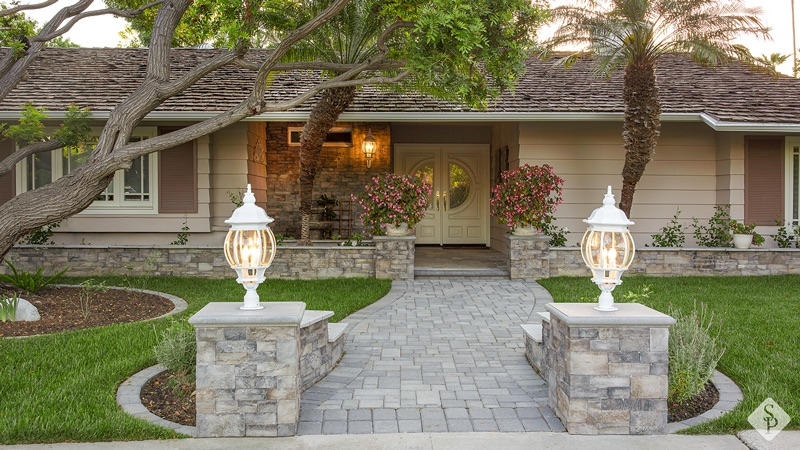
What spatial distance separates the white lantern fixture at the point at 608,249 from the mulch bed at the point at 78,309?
5.55m

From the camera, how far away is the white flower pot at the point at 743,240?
11.0 meters

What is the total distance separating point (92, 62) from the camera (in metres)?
13.7

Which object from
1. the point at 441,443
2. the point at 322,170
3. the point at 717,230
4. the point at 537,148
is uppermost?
the point at 537,148

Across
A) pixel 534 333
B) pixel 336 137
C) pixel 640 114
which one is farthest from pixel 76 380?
pixel 336 137

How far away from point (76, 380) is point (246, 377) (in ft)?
5.90

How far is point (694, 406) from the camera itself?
4.66 meters

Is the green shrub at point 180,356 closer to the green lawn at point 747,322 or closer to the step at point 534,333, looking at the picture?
the step at point 534,333

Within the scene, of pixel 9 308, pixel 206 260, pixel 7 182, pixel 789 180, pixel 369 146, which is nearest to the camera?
pixel 9 308

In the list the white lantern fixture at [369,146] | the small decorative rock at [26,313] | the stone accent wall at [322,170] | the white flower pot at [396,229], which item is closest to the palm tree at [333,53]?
the white flower pot at [396,229]

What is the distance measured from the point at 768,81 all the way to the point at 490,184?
253 inches

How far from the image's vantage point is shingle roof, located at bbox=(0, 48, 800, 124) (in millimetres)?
11352

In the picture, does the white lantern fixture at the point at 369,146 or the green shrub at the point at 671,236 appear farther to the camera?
the white lantern fixture at the point at 369,146

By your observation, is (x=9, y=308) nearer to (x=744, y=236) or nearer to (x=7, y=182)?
(x=7, y=182)

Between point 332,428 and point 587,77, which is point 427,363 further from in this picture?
point 587,77
